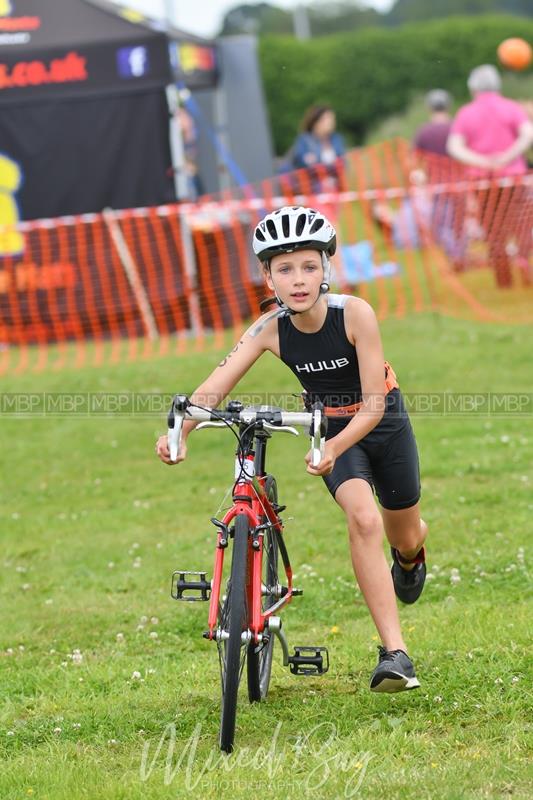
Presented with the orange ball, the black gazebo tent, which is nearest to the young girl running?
the black gazebo tent

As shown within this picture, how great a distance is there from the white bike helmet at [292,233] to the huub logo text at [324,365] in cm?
48

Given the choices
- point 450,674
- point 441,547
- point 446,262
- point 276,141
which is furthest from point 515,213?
point 276,141

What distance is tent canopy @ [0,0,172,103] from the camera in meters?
15.4

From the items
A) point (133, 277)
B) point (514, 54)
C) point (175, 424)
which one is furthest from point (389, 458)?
point (514, 54)

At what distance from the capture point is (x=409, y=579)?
20.9 ft

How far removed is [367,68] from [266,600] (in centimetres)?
4283

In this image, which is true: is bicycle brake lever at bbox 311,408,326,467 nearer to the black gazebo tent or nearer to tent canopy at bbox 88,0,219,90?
the black gazebo tent

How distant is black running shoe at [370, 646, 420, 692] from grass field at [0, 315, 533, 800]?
0.15 meters

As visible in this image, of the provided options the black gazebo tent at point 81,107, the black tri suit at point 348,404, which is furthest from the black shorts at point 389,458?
the black gazebo tent at point 81,107

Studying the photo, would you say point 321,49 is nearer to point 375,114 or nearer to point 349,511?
point 375,114

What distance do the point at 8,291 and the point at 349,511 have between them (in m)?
11.7

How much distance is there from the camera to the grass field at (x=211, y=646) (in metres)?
4.75

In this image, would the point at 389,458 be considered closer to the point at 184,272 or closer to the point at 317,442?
the point at 317,442

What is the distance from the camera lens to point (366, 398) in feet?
17.5
